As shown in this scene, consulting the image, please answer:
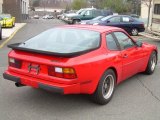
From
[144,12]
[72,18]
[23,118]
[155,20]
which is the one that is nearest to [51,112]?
[23,118]

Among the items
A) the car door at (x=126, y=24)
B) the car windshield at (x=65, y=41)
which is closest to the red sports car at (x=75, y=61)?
the car windshield at (x=65, y=41)

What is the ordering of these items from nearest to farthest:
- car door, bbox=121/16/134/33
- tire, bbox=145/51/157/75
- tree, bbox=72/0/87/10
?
tire, bbox=145/51/157/75
car door, bbox=121/16/134/33
tree, bbox=72/0/87/10

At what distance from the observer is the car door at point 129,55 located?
6.33 metres

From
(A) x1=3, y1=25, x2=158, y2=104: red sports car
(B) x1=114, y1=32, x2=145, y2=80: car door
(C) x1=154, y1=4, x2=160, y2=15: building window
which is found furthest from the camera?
(C) x1=154, y1=4, x2=160, y2=15: building window

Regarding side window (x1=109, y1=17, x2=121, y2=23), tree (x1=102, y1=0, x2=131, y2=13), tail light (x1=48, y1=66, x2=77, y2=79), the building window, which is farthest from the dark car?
tree (x1=102, y1=0, x2=131, y2=13)

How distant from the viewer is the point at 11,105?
550 centimetres

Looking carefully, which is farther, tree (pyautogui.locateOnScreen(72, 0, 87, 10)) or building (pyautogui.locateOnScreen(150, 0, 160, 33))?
tree (pyautogui.locateOnScreen(72, 0, 87, 10))

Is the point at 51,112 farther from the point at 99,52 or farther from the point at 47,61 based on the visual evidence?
the point at 99,52

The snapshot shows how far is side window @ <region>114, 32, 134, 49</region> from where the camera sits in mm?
6403

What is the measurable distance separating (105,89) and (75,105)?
0.65m

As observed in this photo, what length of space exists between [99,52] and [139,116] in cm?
132

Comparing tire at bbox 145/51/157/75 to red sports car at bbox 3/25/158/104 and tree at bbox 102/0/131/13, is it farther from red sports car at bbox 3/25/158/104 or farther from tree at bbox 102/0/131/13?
tree at bbox 102/0/131/13

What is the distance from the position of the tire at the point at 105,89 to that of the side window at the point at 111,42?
0.49 meters

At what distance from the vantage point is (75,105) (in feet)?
18.2
